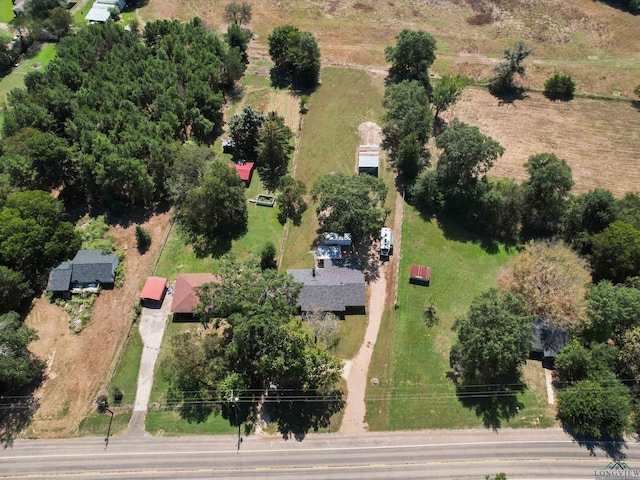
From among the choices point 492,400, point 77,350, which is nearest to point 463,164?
point 492,400

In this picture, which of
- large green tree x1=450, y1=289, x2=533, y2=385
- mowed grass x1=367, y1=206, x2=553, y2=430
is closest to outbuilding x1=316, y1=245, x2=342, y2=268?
mowed grass x1=367, y1=206, x2=553, y2=430

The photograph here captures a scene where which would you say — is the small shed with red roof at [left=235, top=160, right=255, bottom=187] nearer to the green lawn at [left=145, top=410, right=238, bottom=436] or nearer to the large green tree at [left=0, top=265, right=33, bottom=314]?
the large green tree at [left=0, top=265, right=33, bottom=314]

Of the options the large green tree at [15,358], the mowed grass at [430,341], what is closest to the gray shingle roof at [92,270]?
the large green tree at [15,358]

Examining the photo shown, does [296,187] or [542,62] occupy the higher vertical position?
[542,62]

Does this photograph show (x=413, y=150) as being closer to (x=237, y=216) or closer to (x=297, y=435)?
(x=237, y=216)

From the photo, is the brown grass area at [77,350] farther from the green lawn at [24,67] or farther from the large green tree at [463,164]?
the green lawn at [24,67]

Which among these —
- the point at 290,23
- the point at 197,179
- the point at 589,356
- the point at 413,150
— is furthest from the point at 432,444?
the point at 290,23

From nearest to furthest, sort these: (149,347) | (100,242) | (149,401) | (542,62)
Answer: (149,401) → (149,347) → (100,242) → (542,62)
